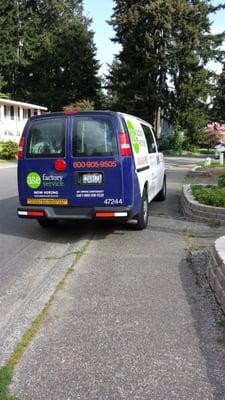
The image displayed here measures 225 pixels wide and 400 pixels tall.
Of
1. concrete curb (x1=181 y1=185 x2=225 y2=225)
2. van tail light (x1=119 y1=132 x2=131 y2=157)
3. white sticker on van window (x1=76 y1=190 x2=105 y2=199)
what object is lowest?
concrete curb (x1=181 y1=185 x2=225 y2=225)

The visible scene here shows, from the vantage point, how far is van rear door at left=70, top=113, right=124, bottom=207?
7961 millimetres

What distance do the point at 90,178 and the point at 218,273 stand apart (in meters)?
3.33

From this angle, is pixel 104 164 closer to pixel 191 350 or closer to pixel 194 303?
pixel 194 303

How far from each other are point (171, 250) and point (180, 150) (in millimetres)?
44970

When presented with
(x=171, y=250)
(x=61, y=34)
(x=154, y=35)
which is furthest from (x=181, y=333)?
(x=61, y=34)

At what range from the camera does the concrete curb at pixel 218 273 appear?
5.02m

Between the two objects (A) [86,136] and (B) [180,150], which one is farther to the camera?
(B) [180,150]

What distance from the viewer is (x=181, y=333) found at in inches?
175

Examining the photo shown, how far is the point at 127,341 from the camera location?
4.27 metres

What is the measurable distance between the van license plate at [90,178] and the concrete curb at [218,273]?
252 cm

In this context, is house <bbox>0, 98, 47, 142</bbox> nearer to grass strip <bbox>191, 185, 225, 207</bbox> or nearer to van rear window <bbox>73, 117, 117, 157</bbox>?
grass strip <bbox>191, 185, 225, 207</bbox>

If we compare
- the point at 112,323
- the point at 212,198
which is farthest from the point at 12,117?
the point at 112,323

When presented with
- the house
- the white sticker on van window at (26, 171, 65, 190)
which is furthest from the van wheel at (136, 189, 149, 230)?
the house

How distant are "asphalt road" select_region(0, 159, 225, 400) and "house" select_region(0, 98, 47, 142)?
42406mm
